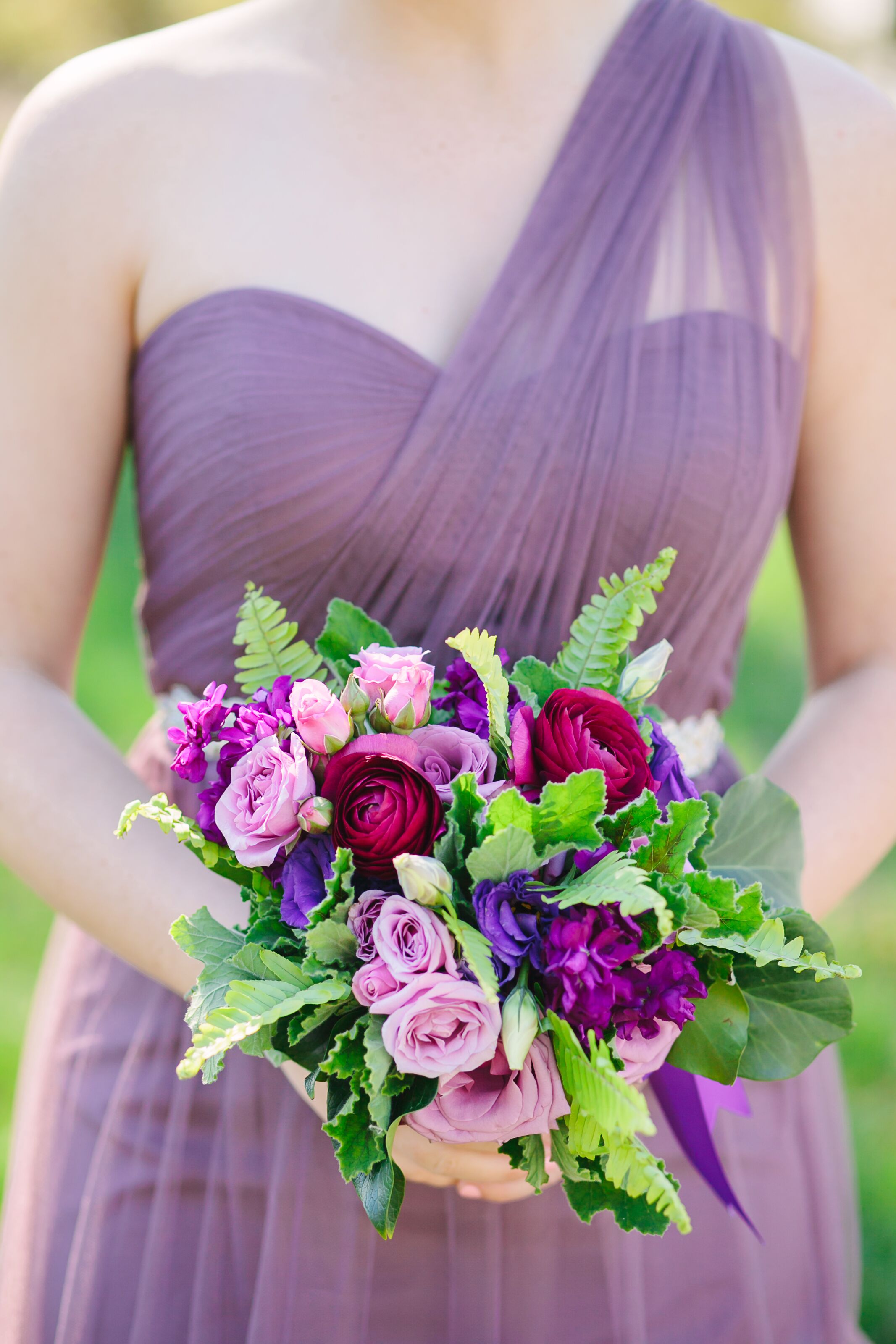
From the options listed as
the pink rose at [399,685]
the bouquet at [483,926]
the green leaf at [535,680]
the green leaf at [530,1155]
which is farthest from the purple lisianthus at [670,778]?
the green leaf at [530,1155]

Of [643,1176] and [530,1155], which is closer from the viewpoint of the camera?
[643,1176]

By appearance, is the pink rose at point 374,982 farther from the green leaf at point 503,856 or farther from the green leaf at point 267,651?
the green leaf at point 267,651

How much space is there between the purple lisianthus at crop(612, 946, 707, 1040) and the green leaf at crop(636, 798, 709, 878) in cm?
7

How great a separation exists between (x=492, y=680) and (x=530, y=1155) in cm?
44

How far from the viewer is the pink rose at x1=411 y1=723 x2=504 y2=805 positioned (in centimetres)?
106

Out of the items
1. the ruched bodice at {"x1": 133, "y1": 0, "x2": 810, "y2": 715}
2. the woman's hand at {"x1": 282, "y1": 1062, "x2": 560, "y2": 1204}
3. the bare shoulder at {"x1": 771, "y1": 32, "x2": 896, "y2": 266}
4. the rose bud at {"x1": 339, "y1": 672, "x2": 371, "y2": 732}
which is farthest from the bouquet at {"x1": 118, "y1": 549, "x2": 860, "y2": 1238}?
the bare shoulder at {"x1": 771, "y1": 32, "x2": 896, "y2": 266}

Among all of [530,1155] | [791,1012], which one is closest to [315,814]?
[530,1155]

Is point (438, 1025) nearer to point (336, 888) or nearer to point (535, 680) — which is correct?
point (336, 888)

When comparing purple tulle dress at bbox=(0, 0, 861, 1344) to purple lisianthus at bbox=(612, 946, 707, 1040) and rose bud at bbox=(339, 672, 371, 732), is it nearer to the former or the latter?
rose bud at bbox=(339, 672, 371, 732)

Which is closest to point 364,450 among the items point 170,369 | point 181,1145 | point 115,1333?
point 170,369

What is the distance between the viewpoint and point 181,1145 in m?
1.56

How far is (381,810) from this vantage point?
992mm

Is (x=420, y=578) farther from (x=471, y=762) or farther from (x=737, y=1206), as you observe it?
(x=737, y=1206)

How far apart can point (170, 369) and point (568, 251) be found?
55cm
